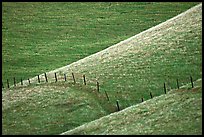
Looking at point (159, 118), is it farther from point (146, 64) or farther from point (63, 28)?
point (63, 28)

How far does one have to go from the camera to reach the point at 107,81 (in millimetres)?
63625

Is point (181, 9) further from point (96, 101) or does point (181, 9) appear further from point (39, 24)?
point (96, 101)

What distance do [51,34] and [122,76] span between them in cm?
5198

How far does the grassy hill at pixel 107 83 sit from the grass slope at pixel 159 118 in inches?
179

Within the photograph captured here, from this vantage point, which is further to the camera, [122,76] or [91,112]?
[122,76]

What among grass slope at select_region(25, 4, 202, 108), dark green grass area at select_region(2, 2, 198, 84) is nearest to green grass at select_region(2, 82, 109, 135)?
grass slope at select_region(25, 4, 202, 108)

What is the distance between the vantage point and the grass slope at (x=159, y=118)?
4272 centimetres

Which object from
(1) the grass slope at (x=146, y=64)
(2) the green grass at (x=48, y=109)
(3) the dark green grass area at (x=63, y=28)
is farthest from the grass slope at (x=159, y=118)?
(3) the dark green grass area at (x=63, y=28)

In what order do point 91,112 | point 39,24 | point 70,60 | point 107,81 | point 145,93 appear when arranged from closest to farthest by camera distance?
point 91,112
point 145,93
point 107,81
point 70,60
point 39,24

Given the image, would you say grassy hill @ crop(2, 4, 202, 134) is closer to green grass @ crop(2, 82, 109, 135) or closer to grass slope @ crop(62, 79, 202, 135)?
green grass @ crop(2, 82, 109, 135)

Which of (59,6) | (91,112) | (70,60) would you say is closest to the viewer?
(91,112)

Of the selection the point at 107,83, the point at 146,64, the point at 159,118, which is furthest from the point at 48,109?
the point at 146,64

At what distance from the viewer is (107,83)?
206ft

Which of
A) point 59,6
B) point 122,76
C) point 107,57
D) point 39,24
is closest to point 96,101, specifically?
point 122,76
